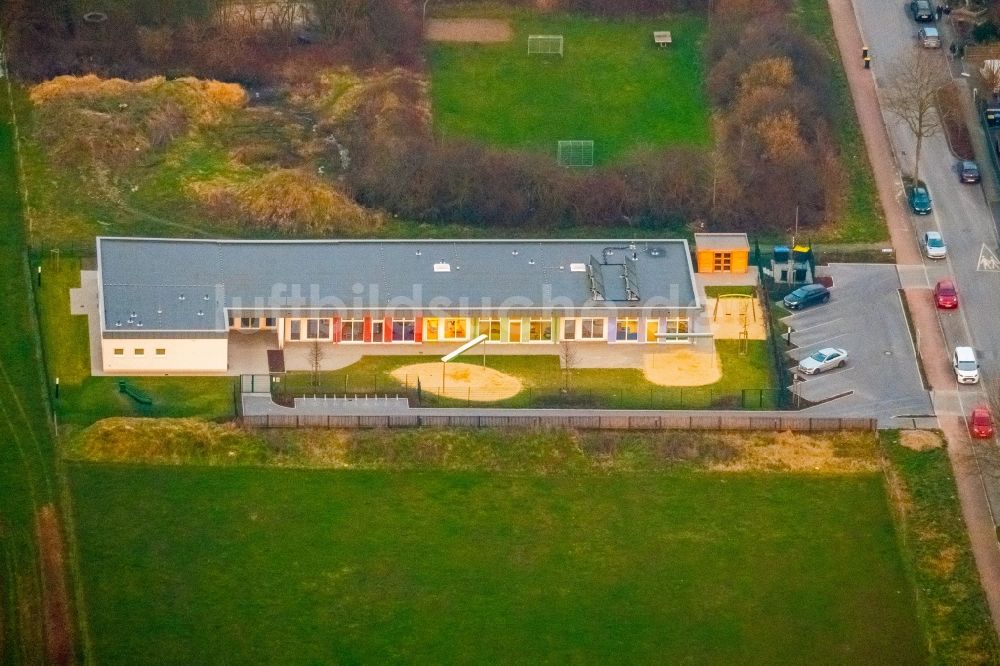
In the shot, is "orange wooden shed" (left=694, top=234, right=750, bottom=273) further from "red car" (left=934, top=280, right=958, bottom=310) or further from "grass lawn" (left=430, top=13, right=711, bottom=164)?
"grass lawn" (left=430, top=13, right=711, bottom=164)

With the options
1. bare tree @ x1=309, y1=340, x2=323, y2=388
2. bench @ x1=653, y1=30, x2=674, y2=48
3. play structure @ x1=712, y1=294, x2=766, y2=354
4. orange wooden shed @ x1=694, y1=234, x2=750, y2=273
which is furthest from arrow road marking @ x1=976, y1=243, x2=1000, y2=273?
bare tree @ x1=309, y1=340, x2=323, y2=388

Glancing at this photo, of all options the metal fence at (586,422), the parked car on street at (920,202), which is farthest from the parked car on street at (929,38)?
the metal fence at (586,422)

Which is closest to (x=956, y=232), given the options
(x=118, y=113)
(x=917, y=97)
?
(x=917, y=97)

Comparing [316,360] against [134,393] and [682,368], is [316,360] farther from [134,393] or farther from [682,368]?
[682,368]

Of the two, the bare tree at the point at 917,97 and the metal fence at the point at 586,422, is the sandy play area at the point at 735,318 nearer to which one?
the metal fence at the point at 586,422

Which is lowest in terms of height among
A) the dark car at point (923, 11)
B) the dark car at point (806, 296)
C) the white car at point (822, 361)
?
the white car at point (822, 361)
